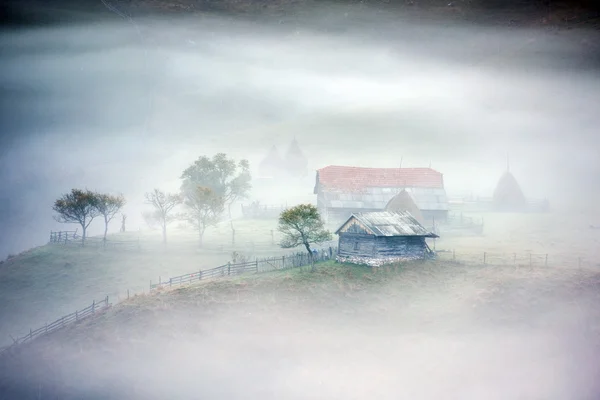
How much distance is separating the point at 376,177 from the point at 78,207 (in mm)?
16120

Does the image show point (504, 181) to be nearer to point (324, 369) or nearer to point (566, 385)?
point (566, 385)

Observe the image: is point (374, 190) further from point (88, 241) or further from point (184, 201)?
point (88, 241)

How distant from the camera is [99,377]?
10.1 metres

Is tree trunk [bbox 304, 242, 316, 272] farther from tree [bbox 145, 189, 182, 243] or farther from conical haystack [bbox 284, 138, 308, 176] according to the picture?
conical haystack [bbox 284, 138, 308, 176]

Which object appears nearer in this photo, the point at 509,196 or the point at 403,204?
the point at 403,204

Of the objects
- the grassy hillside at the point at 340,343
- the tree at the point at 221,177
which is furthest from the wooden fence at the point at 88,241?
the grassy hillside at the point at 340,343

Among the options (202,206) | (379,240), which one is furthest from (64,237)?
(379,240)

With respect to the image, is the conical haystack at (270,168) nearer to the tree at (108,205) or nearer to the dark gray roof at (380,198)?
the dark gray roof at (380,198)

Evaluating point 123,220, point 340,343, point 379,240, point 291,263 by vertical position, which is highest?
point 123,220

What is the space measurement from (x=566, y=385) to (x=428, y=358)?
3.03m

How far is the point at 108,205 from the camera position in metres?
19.2

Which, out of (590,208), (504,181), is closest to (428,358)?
(590,208)

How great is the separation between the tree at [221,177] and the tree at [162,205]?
3.22 ft

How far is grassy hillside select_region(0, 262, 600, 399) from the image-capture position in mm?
9164
